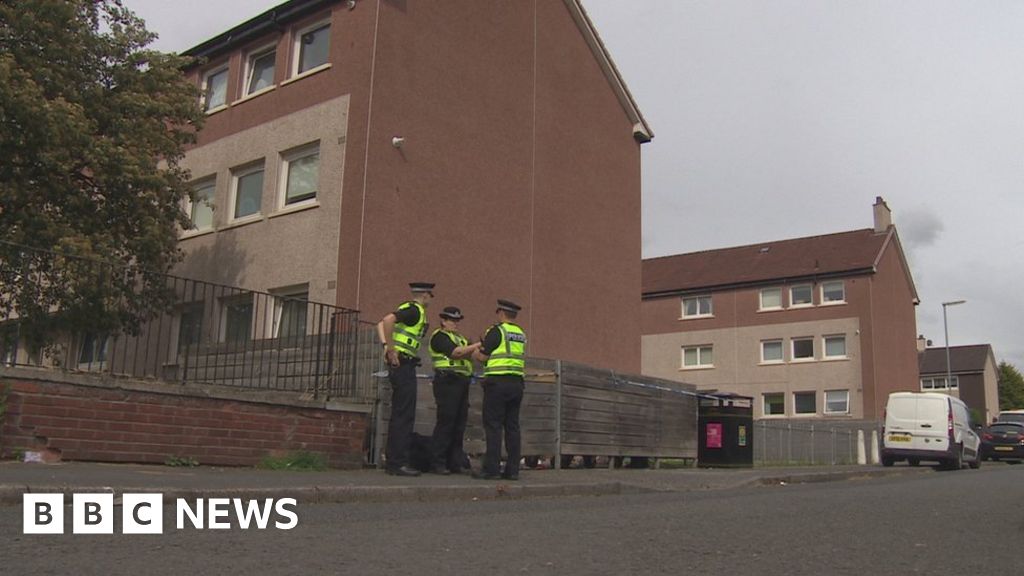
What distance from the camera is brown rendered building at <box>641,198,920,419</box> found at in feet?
129

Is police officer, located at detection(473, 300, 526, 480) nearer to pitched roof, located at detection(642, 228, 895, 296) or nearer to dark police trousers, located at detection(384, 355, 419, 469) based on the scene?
dark police trousers, located at detection(384, 355, 419, 469)

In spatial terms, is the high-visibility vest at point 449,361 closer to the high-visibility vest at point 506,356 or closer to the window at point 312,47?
the high-visibility vest at point 506,356

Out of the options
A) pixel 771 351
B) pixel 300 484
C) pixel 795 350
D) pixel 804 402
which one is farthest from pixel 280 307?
pixel 771 351

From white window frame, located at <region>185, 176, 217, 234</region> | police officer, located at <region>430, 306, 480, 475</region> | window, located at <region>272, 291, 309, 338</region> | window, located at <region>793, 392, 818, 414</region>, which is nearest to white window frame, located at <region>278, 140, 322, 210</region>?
white window frame, located at <region>185, 176, 217, 234</region>

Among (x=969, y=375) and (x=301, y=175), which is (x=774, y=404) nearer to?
(x=301, y=175)

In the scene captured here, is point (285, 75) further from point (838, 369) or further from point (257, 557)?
point (838, 369)

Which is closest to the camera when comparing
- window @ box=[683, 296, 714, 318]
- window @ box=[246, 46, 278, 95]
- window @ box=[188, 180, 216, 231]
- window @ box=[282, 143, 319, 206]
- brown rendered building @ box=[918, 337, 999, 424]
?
window @ box=[282, 143, 319, 206]

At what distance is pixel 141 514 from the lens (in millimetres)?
6082

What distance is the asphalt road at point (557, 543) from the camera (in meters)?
4.59

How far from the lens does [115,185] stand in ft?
47.2

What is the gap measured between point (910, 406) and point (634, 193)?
8783 millimetres

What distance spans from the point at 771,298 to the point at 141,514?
130 ft

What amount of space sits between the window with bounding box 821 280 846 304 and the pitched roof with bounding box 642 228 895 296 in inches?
18.9

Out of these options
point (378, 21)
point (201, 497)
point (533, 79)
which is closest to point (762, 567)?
point (201, 497)
